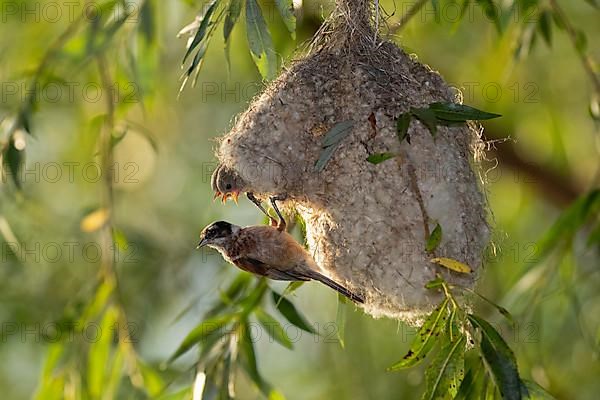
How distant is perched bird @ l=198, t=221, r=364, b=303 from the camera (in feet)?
8.54

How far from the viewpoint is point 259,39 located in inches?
101

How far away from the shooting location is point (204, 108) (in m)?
5.96

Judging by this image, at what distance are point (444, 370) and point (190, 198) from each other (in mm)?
3795

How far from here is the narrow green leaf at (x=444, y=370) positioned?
226 centimetres

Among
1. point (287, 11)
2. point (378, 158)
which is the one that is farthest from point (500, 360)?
point (287, 11)

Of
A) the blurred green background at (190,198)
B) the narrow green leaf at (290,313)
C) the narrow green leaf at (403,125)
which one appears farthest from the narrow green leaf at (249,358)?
the narrow green leaf at (403,125)

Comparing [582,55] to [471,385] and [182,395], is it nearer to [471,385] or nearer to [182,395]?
[471,385]

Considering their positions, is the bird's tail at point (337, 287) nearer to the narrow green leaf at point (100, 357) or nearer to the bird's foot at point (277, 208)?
the bird's foot at point (277, 208)

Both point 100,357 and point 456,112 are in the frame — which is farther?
point 100,357

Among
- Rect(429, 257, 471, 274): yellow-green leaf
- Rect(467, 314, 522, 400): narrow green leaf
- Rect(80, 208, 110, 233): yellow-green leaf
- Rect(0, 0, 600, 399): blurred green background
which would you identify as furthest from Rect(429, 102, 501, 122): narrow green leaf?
Rect(80, 208, 110, 233): yellow-green leaf

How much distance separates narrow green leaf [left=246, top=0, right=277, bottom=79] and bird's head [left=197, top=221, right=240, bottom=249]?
413mm

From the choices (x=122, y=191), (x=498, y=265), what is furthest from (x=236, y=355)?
(x=122, y=191)

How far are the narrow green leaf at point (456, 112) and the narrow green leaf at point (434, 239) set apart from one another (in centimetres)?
24

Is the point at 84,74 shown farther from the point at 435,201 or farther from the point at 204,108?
the point at 435,201
